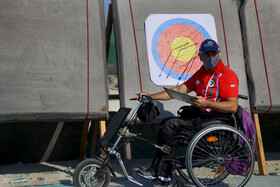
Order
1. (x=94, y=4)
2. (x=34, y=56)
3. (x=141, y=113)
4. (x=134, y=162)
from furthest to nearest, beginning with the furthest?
(x=134, y=162) → (x=94, y=4) → (x=34, y=56) → (x=141, y=113)

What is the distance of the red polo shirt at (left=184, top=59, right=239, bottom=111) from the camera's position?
281 centimetres

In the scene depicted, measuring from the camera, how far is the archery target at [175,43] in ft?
12.2

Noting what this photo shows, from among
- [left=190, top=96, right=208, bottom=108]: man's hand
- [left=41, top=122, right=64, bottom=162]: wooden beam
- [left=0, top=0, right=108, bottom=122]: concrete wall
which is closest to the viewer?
[left=190, top=96, right=208, bottom=108]: man's hand

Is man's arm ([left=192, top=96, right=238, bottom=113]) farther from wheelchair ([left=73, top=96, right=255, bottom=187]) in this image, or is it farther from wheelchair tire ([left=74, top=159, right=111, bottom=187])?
wheelchair tire ([left=74, top=159, right=111, bottom=187])

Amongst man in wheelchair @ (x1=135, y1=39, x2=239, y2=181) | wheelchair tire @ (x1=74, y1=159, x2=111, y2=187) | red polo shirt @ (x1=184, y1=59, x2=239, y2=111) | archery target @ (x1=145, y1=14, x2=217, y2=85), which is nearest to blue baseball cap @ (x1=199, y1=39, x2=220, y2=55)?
man in wheelchair @ (x1=135, y1=39, x2=239, y2=181)

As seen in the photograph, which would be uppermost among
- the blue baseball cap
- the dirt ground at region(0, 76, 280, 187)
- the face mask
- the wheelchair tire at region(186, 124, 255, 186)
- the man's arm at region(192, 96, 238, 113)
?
the blue baseball cap

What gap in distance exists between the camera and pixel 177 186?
2.83m

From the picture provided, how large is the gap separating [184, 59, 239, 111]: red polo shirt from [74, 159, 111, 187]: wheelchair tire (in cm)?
94

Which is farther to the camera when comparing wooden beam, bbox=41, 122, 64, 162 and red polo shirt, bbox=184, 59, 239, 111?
wooden beam, bbox=41, 122, 64, 162

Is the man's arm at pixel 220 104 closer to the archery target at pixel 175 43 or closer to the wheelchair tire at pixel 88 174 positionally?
the wheelchair tire at pixel 88 174

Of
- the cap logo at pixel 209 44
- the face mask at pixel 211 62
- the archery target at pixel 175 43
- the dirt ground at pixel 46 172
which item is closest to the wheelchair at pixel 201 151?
the face mask at pixel 211 62

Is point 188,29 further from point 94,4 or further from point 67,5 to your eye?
point 67,5

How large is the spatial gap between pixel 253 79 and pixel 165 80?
85 centimetres

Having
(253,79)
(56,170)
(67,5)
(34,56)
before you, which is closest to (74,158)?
(56,170)
